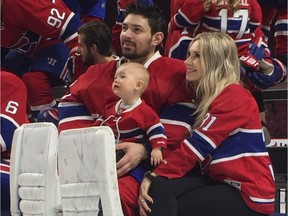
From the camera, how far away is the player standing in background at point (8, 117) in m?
2.13

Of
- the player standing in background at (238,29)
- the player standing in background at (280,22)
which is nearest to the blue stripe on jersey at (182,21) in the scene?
the player standing in background at (238,29)

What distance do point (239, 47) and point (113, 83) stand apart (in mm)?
592

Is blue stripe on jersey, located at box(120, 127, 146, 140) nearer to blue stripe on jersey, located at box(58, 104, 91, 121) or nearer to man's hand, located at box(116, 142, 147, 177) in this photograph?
man's hand, located at box(116, 142, 147, 177)

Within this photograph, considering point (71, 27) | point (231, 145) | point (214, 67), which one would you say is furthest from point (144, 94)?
point (71, 27)

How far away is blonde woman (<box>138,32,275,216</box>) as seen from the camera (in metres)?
1.77

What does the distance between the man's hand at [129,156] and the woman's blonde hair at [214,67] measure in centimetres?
19

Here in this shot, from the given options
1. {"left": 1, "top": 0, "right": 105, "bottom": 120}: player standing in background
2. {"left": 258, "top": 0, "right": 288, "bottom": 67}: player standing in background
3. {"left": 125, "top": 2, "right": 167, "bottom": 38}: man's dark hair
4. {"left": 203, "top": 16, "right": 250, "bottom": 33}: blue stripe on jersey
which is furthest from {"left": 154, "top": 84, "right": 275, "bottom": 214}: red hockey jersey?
{"left": 1, "top": 0, "right": 105, "bottom": 120}: player standing in background

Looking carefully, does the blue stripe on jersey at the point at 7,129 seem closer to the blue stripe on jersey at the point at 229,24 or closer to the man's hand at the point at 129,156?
the man's hand at the point at 129,156

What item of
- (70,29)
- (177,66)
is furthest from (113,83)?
(70,29)

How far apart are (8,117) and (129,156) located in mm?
524

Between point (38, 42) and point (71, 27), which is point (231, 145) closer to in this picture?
point (71, 27)

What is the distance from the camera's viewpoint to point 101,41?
2615 mm

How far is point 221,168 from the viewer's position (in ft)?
5.98

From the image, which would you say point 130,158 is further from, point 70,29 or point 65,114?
point 70,29
